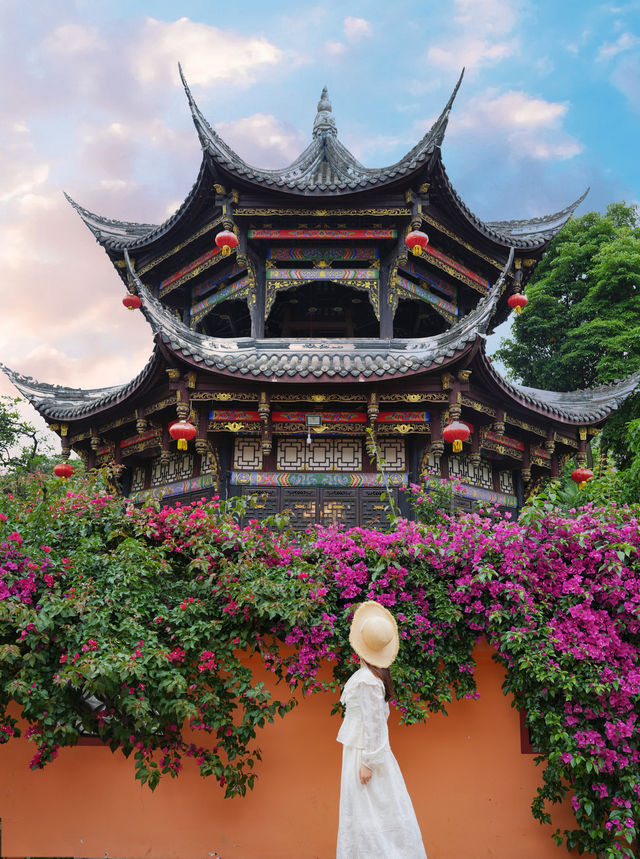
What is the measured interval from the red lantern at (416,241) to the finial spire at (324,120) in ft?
17.3

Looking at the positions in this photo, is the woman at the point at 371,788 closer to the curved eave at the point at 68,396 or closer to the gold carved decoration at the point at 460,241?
the curved eave at the point at 68,396

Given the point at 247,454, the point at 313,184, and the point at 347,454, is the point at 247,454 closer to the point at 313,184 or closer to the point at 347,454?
the point at 347,454

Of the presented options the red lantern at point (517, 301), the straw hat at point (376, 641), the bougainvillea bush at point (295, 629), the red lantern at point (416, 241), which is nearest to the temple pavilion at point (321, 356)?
the red lantern at point (416, 241)

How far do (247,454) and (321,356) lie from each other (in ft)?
6.06

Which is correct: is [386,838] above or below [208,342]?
below

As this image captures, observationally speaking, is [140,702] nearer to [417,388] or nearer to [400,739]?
[400,739]

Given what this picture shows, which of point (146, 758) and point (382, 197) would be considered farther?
point (382, 197)

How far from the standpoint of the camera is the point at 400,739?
5.36 meters

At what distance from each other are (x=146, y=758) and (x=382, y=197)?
8391mm

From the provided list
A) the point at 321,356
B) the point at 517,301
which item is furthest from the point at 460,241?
the point at 321,356

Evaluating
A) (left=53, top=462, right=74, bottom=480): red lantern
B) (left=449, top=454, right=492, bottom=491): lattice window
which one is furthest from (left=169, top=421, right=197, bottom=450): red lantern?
(left=449, top=454, right=492, bottom=491): lattice window

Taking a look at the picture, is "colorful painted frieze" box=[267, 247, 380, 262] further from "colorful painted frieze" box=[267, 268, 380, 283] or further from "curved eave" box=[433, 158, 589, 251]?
"curved eave" box=[433, 158, 589, 251]

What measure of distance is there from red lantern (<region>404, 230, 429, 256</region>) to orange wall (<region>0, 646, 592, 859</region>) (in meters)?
6.71

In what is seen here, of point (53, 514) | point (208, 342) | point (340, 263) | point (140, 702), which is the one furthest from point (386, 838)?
point (340, 263)
